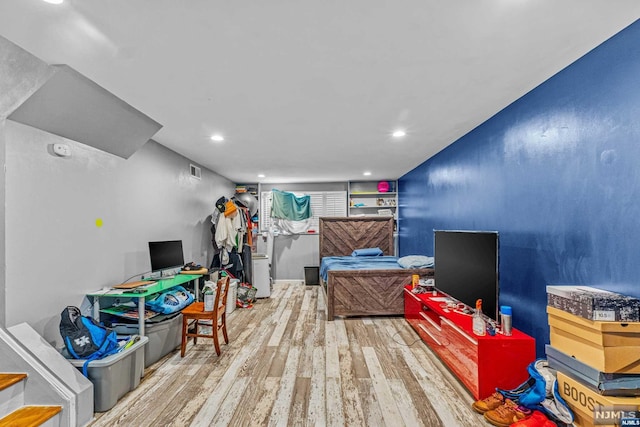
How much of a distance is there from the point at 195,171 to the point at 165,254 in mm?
1675

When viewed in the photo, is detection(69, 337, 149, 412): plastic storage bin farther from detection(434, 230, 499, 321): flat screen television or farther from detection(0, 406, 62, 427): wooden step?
detection(434, 230, 499, 321): flat screen television

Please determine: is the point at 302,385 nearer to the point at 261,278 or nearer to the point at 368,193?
the point at 261,278

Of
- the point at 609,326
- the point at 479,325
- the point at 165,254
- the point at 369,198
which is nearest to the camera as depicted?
the point at 609,326

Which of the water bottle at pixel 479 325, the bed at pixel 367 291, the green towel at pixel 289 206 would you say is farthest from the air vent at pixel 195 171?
the water bottle at pixel 479 325

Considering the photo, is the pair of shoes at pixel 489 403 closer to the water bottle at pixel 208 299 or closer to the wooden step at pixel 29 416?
the water bottle at pixel 208 299

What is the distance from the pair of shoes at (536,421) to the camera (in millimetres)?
1748

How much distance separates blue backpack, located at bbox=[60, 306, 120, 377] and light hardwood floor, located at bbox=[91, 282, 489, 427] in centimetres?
42

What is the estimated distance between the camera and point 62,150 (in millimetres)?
2387

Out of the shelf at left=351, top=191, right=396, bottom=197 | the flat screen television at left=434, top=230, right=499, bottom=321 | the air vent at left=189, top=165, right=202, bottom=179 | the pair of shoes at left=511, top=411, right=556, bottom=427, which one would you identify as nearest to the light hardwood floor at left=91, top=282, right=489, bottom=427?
the pair of shoes at left=511, top=411, right=556, bottom=427

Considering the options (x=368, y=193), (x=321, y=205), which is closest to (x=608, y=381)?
(x=368, y=193)

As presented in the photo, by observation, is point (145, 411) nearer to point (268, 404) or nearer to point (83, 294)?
point (268, 404)

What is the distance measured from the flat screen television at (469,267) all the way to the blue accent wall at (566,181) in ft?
0.99

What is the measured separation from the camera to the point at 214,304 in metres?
3.07

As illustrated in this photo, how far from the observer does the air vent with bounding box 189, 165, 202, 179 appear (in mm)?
4652
